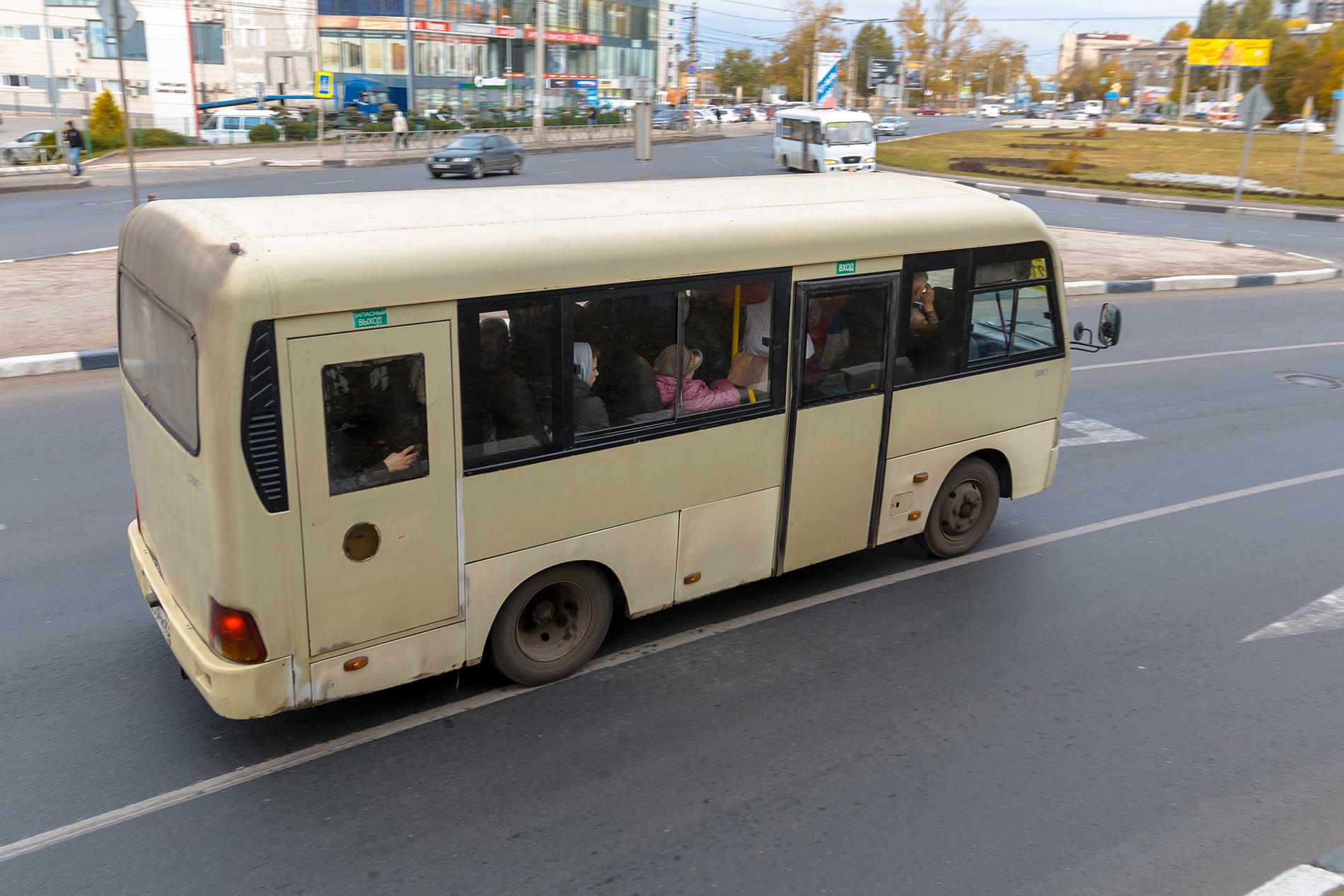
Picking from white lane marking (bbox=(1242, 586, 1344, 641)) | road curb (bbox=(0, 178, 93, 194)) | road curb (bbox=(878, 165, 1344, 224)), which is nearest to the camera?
white lane marking (bbox=(1242, 586, 1344, 641))

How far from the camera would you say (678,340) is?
5.66 metres

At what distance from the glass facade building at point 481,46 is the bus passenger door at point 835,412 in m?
68.5

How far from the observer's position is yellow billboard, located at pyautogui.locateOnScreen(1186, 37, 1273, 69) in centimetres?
10025

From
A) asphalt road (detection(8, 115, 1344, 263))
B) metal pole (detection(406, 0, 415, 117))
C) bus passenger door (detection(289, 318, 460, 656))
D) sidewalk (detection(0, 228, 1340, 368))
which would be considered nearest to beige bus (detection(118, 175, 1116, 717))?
bus passenger door (detection(289, 318, 460, 656))

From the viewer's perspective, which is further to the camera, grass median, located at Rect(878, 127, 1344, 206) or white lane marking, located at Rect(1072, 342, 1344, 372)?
grass median, located at Rect(878, 127, 1344, 206)

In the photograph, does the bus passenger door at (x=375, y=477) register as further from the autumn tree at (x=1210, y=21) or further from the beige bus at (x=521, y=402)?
the autumn tree at (x=1210, y=21)

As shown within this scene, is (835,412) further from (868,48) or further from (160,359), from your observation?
(868,48)

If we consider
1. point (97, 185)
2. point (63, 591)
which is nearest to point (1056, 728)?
point (63, 591)

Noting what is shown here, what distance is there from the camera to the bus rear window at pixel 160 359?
4.47 metres

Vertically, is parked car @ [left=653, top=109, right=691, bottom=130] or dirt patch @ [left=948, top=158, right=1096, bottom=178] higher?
parked car @ [left=653, top=109, right=691, bottom=130]

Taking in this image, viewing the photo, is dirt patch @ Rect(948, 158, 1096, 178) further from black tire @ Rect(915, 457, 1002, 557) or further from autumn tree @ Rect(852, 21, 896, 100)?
autumn tree @ Rect(852, 21, 896, 100)

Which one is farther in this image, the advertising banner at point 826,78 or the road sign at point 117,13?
the advertising banner at point 826,78

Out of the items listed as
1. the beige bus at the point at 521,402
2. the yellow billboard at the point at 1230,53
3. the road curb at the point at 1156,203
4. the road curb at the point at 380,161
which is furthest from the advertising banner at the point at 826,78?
the beige bus at the point at 521,402

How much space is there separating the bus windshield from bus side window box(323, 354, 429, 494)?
35787 mm
